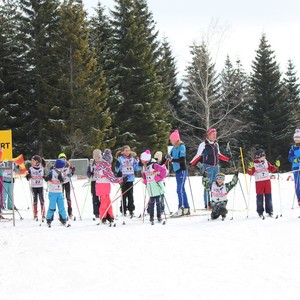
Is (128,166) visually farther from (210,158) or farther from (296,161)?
(296,161)

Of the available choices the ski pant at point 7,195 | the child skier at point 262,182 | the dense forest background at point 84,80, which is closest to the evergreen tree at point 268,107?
the dense forest background at point 84,80

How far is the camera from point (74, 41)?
3262 cm

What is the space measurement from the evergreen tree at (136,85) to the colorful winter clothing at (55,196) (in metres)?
25.4

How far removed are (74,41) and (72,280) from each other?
94.4 ft

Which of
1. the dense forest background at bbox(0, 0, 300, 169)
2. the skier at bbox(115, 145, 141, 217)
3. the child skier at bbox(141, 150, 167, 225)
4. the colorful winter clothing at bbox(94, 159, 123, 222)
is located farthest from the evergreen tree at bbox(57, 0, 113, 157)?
the child skier at bbox(141, 150, 167, 225)

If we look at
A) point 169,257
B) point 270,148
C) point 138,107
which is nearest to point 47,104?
point 138,107

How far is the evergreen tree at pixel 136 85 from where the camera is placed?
36500mm

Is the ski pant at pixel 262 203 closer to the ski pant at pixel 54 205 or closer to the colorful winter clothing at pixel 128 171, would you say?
the colorful winter clothing at pixel 128 171

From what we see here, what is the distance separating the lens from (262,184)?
9844mm

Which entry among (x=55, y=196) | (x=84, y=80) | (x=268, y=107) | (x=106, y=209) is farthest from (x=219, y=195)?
(x=268, y=107)

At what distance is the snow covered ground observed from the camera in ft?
16.5

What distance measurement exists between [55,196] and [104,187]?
1051 millimetres

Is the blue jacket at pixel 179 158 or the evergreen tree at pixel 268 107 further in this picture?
the evergreen tree at pixel 268 107

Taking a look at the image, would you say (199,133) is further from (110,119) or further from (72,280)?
(72,280)
